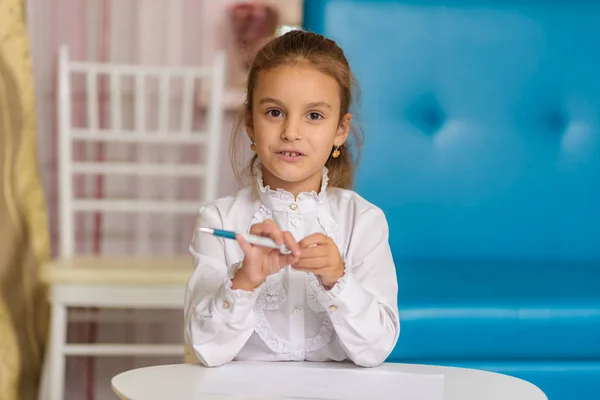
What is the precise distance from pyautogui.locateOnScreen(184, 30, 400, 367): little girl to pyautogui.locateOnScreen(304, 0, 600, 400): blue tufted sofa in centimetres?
68

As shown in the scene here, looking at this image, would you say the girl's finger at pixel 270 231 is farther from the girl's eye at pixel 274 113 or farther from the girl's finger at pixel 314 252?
the girl's eye at pixel 274 113

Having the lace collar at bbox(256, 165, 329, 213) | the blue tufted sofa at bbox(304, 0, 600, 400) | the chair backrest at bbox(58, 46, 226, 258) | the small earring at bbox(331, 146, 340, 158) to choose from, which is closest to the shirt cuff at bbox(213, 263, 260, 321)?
the lace collar at bbox(256, 165, 329, 213)

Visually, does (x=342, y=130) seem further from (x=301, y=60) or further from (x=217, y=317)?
(x=217, y=317)

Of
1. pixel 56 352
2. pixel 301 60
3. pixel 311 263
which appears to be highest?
pixel 301 60

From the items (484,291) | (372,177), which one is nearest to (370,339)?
(484,291)

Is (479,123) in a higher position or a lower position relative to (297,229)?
higher

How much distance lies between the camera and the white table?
80 centimetres

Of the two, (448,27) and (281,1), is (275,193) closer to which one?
(448,27)

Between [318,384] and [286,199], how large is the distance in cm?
34

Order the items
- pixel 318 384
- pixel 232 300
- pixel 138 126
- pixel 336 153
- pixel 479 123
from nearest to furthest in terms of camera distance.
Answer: pixel 318 384 < pixel 232 300 < pixel 336 153 < pixel 479 123 < pixel 138 126

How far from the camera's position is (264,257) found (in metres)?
0.94

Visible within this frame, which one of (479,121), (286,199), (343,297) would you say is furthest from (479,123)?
(343,297)

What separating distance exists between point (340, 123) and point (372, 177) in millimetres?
724

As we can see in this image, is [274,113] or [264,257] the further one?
[274,113]
